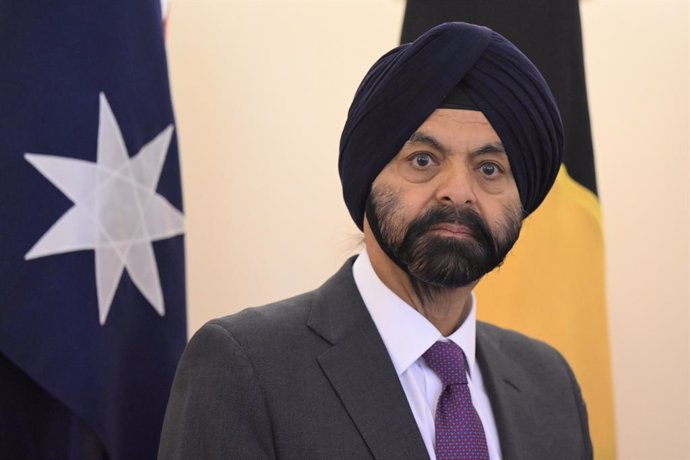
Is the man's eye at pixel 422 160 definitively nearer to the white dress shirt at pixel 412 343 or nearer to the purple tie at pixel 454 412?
the white dress shirt at pixel 412 343

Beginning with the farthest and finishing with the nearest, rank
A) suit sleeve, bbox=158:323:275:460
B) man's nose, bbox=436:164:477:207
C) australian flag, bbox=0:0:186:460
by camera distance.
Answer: australian flag, bbox=0:0:186:460 < man's nose, bbox=436:164:477:207 < suit sleeve, bbox=158:323:275:460

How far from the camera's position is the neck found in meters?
1.75

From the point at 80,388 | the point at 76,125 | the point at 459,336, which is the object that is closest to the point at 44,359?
the point at 80,388

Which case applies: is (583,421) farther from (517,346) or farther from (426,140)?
(426,140)

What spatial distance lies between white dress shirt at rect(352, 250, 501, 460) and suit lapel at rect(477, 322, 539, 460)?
0.03 metres

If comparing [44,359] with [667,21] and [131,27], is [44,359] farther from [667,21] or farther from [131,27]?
[667,21]

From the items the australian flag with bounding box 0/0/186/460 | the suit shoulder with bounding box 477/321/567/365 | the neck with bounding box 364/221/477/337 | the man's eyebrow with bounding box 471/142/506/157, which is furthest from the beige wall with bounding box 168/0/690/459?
the man's eyebrow with bounding box 471/142/506/157

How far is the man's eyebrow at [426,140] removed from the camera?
5.48 feet

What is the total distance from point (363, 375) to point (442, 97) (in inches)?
21.0

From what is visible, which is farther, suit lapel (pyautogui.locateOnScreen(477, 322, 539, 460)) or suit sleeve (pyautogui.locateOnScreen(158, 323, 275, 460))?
suit lapel (pyautogui.locateOnScreen(477, 322, 539, 460))

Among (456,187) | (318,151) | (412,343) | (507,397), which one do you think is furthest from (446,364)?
(318,151)

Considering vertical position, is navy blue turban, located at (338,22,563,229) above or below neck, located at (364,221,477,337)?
above

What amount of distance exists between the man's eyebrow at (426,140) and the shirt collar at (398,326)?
282 millimetres

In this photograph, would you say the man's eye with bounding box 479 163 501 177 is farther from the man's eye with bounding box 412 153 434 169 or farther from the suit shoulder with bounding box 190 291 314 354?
the suit shoulder with bounding box 190 291 314 354
